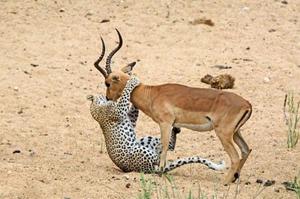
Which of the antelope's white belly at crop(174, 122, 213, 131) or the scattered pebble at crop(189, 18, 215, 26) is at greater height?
the antelope's white belly at crop(174, 122, 213, 131)

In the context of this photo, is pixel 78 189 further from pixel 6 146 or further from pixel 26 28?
pixel 26 28

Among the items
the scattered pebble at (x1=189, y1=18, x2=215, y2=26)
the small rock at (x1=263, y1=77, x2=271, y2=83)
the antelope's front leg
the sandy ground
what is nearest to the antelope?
the antelope's front leg

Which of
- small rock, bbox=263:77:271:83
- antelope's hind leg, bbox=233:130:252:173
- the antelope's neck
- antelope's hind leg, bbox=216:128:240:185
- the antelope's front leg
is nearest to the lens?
antelope's hind leg, bbox=216:128:240:185

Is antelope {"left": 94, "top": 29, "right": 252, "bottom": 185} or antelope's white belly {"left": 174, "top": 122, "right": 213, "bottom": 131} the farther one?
antelope's white belly {"left": 174, "top": 122, "right": 213, "bottom": 131}

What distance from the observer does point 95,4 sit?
13.3m

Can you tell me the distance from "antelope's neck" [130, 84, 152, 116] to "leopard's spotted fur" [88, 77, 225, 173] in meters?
0.05

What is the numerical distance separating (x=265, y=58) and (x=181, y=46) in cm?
117

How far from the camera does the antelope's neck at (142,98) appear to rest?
25.1 ft

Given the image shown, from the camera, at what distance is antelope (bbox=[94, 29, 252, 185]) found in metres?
7.16

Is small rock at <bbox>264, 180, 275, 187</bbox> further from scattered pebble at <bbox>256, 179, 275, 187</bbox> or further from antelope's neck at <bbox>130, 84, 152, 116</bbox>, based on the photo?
antelope's neck at <bbox>130, 84, 152, 116</bbox>

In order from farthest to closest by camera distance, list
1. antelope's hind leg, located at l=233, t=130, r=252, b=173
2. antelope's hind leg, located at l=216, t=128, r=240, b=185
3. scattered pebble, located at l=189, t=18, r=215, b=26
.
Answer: scattered pebble, located at l=189, t=18, r=215, b=26, antelope's hind leg, located at l=233, t=130, r=252, b=173, antelope's hind leg, located at l=216, t=128, r=240, b=185

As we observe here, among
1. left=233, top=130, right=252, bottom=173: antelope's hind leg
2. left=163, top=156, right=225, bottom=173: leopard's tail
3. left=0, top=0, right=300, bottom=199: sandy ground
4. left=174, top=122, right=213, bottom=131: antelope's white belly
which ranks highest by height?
left=174, top=122, right=213, bottom=131: antelope's white belly

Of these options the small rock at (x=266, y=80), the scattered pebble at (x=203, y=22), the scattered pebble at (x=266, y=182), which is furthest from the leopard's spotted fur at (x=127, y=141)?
the scattered pebble at (x=203, y=22)

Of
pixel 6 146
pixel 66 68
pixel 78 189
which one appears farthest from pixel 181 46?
pixel 78 189
